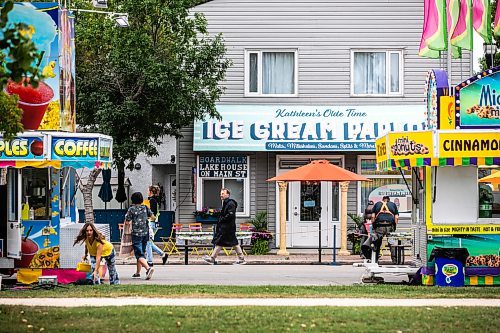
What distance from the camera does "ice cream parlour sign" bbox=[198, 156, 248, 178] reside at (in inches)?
1179

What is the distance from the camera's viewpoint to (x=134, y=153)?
2838 cm

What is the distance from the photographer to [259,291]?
56.0 feet

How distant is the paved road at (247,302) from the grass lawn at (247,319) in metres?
0.67

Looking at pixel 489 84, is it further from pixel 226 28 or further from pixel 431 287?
pixel 226 28

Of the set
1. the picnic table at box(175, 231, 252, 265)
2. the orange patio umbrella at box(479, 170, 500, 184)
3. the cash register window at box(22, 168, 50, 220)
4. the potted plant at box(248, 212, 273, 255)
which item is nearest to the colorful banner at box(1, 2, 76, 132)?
the cash register window at box(22, 168, 50, 220)

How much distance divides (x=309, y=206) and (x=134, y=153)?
5.57 m

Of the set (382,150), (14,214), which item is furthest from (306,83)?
(14,214)

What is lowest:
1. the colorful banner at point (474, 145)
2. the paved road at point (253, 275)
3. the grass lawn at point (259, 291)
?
the paved road at point (253, 275)

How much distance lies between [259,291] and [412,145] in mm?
4253

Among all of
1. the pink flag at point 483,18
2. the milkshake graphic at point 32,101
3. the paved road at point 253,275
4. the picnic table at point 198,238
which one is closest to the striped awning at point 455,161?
the paved road at point 253,275

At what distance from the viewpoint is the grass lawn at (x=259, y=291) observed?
54.1 feet

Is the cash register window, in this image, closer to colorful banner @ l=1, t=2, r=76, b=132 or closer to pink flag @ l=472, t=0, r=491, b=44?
colorful banner @ l=1, t=2, r=76, b=132

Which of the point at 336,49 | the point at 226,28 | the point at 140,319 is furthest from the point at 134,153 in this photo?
the point at 140,319

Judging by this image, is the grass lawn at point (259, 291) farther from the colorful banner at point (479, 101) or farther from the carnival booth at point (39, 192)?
the colorful banner at point (479, 101)
